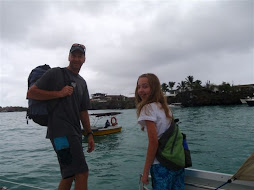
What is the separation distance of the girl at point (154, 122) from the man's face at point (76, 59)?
864 mm

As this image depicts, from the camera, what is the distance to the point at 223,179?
274cm

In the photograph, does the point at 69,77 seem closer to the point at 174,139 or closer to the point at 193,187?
the point at 174,139

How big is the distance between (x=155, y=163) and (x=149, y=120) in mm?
514

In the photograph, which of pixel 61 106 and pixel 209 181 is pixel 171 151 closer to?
pixel 209 181

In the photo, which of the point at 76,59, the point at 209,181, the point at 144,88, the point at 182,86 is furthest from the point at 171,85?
the point at 144,88

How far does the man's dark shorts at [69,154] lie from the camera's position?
2408 mm

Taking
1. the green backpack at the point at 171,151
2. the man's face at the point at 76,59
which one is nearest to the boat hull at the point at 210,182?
the green backpack at the point at 171,151

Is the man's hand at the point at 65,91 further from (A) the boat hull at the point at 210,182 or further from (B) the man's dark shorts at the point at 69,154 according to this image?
(A) the boat hull at the point at 210,182

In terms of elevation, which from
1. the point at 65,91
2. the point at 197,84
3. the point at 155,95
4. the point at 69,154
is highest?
the point at 197,84

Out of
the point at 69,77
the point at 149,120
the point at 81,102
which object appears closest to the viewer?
the point at 149,120

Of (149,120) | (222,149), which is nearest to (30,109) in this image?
(149,120)

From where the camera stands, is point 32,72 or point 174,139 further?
point 32,72

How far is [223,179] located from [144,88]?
5.40 feet

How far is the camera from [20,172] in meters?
10.2
